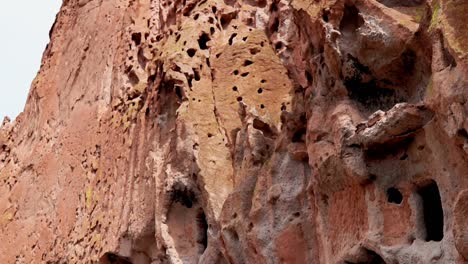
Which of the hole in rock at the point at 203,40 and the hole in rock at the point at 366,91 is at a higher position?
the hole in rock at the point at 203,40

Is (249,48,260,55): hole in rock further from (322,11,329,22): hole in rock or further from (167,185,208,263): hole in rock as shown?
(322,11,329,22): hole in rock

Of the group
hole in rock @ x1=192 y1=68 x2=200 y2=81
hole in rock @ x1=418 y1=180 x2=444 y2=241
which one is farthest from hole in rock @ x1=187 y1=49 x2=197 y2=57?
hole in rock @ x1=418 y1=180 x2=444 y2=241

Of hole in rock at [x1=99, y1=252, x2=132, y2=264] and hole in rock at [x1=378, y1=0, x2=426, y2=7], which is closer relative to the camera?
hole in rock at [x1=378, y1=0, x2=426, y2=7]

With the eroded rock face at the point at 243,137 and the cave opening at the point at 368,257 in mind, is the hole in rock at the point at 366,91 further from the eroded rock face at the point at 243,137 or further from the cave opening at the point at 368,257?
the cave opening at the point at 368,257

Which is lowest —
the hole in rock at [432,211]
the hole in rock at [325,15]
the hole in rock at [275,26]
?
the hole in rock at [432,211]

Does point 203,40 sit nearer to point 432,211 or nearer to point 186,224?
point 186,224

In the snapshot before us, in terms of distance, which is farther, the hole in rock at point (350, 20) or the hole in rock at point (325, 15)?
the hole in rock at point (325, 15)

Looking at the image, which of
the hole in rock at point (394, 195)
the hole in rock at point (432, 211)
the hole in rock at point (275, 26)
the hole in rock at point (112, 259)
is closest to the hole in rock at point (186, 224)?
the hole in rock at point (112, 259)

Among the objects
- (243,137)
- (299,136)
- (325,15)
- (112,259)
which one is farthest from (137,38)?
(325,15)
